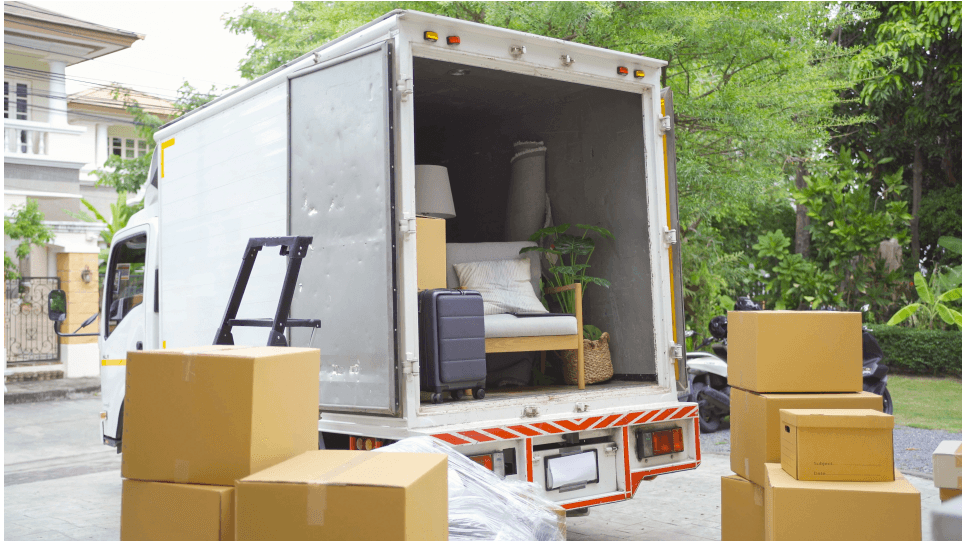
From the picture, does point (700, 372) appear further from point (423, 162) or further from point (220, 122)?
point (220, 122)

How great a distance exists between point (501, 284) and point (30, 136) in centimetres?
1376

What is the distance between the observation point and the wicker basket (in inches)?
192

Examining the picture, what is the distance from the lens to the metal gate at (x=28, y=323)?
552 inches

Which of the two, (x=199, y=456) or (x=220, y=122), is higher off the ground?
(x=220, y=122)

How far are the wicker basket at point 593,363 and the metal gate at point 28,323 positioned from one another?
12.5 meters

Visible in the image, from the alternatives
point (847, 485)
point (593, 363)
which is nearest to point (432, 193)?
point (593, 363)

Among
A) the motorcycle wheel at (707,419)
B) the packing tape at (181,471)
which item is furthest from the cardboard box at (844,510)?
the motorcycle wheel at (707,419)

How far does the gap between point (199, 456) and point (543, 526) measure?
4.49 feet

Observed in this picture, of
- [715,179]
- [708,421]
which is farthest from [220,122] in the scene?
[708,421]

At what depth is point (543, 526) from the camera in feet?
10.1

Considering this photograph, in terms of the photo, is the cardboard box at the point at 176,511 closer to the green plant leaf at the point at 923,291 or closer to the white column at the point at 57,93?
the green plant leaf at the point at 923,291

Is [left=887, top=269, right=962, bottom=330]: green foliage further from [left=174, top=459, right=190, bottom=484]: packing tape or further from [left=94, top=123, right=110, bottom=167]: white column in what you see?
[left=94, top=123, right=110, bottom=167]: white column

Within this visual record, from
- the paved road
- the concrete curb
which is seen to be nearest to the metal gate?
the concrete curb

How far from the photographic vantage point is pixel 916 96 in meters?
14.4
